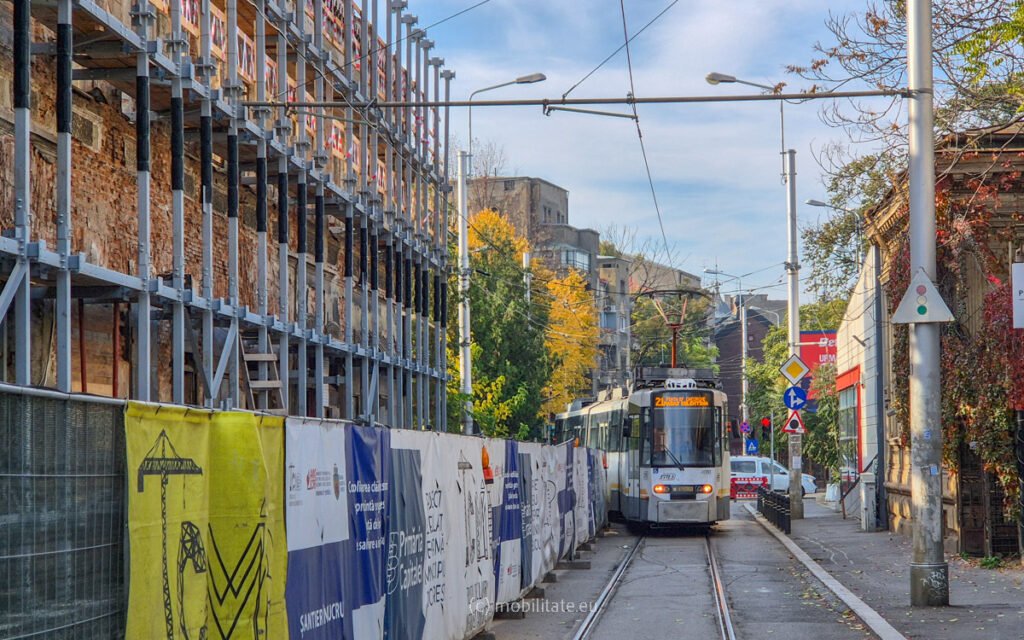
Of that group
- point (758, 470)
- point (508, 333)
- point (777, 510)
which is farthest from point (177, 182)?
point (758, 470)

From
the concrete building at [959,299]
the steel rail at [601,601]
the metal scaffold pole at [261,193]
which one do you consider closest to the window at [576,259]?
the concrete building at [959,299]

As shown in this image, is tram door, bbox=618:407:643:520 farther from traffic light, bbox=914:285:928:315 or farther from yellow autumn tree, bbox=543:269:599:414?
yellow autumn tree, bbox=543:269:599:414

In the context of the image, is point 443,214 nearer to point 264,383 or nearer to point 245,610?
point 264,383

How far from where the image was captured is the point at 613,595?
18359 millimetres

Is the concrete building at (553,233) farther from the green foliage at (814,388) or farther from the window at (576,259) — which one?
the green foliage at (814,388)

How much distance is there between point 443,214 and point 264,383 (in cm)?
1735

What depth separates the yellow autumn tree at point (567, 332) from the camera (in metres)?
64.8

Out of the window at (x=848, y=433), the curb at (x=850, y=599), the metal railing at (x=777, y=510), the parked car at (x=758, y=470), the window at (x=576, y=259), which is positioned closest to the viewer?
the curb at (x=850, y=599)

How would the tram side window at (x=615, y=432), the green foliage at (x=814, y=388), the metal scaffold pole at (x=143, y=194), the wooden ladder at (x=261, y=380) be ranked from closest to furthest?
the metal scaffold pole at (x=143, y=194), the wooden ladder at (x=261, y=380), the tram side window at (x=615, y=432), the green foliage at (x=814, y=388)

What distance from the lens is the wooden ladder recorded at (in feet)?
58.2

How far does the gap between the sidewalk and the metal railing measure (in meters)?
0.77

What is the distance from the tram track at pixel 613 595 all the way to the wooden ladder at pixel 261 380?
461 centimetres

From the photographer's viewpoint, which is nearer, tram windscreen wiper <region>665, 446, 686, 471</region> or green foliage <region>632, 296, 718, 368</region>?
tram windscreen wiper <region>665, 446, 686, 471</region>

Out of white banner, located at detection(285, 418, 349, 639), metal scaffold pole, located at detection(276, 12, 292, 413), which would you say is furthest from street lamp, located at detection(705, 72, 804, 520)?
white banner, located at detection(285, 418, 349, 639)
